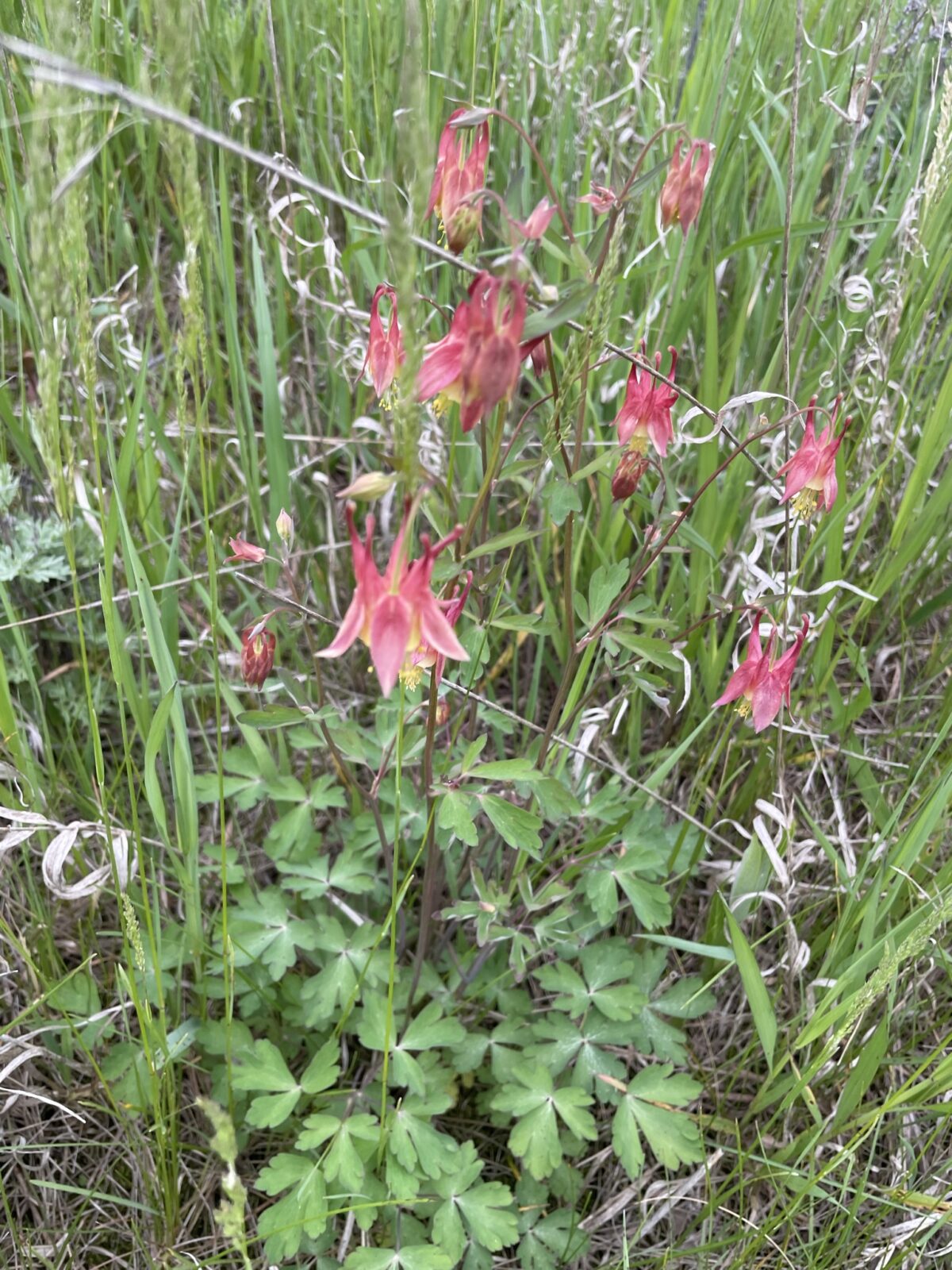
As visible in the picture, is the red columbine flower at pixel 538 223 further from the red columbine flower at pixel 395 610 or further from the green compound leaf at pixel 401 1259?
the green compound leaf at pixel 401 1259

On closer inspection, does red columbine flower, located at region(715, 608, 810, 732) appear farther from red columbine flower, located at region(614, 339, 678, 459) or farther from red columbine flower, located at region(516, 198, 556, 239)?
red columbine flower, located at region(516, 198, 556, 239)

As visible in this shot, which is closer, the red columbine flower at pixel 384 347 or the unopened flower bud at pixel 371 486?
the unopened flower bud at pixel 371 486

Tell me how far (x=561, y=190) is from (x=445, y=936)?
1.75m

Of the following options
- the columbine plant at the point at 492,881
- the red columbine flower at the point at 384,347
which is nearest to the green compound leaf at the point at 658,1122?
the columbine plant at the point at 492,881

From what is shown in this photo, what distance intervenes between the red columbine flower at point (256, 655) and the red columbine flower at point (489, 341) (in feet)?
2.28

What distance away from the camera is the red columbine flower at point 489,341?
3.33 feet

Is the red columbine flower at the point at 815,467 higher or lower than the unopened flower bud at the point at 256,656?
higher

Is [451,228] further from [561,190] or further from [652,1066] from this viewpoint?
[652,1066]

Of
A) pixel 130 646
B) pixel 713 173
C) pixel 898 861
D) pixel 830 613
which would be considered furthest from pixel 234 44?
pixel 898 861

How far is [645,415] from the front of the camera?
5.13ft

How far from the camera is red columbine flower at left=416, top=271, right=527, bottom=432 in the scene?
1016 mm

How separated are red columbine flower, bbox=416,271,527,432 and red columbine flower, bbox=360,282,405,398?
379 mm

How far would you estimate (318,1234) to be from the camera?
164cm

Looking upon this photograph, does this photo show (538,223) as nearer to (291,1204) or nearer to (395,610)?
(395,610)
